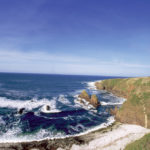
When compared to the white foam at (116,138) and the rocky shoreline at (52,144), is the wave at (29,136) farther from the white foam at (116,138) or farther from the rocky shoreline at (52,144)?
the white foam at (116,138)

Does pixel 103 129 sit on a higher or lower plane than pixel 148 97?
lower

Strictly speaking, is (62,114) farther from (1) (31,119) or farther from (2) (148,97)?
(2) (148,97)

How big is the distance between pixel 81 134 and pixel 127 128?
39.0 feet

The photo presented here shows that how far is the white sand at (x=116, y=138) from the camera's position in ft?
63.9

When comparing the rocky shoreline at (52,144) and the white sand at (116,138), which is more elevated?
the white sand at (116,138)

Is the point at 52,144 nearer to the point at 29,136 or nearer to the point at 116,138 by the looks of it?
the point at 29,136

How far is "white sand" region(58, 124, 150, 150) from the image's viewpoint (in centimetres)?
1947

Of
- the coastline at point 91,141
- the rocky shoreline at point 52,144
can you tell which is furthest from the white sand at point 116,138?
the rocky shoreline at point 52,144

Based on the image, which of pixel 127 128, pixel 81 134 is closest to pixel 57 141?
pixel 81 134

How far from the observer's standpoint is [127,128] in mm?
26062

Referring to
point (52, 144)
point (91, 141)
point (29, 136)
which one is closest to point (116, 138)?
point (91, 141)

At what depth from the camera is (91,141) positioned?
21188 mm

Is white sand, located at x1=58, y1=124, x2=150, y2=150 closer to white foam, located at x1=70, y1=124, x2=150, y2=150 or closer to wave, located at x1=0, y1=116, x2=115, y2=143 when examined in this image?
white foam, located at x1=70, y1=124, x2=150, y2=150

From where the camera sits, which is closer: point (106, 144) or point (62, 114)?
point (106, 144)
